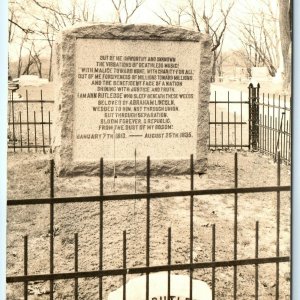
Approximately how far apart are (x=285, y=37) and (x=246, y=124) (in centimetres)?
35

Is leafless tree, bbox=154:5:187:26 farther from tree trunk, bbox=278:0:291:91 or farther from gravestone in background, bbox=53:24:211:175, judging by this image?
tree trunk, bbox=278:0:291:91

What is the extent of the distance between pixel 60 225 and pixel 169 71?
632 millimetres

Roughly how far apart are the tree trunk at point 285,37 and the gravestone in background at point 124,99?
31cm

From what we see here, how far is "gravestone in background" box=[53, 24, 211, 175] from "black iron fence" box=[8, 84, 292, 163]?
2.6 inches

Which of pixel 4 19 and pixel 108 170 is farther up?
pixel 4 19

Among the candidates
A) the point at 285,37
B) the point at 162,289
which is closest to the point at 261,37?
the point at 285,37

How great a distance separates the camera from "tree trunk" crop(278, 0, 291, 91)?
2111 mm

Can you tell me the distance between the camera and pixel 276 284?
2105 mm

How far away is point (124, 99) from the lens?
2.01 m

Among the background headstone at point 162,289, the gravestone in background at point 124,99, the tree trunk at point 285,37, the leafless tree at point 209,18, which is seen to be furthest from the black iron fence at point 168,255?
the leafless tree at point 209,18

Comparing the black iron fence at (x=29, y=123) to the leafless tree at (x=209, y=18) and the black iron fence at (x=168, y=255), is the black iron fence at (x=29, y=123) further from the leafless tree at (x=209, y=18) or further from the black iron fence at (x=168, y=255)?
the leafless tree at (x=209, y=18)

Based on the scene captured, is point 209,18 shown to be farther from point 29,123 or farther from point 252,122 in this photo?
point 29,123

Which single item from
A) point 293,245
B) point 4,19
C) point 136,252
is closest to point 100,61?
point 4,19

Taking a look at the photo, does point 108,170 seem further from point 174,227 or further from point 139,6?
point 139,6
